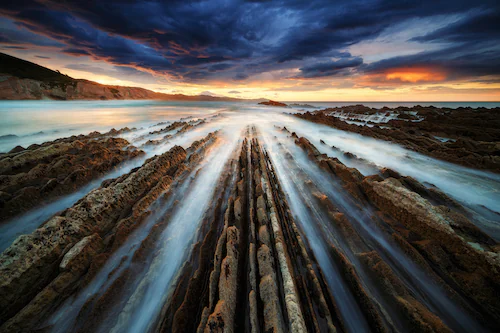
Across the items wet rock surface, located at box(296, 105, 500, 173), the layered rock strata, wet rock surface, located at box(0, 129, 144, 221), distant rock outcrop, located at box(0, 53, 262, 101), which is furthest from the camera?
distant rock outcrop, located at box(0, 53, 262, 101)

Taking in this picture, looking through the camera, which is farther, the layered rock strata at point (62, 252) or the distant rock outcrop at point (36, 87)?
the distant rock outcrop at point (36, 87)

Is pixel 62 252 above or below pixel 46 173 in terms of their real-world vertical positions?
below

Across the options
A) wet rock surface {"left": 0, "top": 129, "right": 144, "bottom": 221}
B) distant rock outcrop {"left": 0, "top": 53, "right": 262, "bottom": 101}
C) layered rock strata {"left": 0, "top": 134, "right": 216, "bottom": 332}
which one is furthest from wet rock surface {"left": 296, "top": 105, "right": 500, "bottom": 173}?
distant rock outcrop {"left": 0, "top": 53, "right": 262, "bottom": 101}

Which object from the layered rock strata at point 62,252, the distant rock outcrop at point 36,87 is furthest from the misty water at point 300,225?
the distant rock outcrop at point 36,87

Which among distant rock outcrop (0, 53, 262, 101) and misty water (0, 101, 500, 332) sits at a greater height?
distant rock outcrop (0, 53, 262, 101)

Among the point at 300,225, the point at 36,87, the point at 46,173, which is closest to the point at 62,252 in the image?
the point at 46,173

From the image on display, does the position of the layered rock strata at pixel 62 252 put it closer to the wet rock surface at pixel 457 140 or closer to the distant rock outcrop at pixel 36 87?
the wet rock surface at pixel 457 140

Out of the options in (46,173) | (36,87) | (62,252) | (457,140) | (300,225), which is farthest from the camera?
(36,87)

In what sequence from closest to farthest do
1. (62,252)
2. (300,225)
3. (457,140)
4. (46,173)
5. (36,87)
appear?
(62,252)
(300,225)
(46,173)
(457,140)
(36,87)

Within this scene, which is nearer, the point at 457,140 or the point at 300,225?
the point at 300,225

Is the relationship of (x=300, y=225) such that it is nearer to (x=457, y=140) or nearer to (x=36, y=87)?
(x=457, y=140)

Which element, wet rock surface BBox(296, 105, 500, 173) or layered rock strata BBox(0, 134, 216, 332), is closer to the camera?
layered rock strata BBox(0, 134, 216, 332)

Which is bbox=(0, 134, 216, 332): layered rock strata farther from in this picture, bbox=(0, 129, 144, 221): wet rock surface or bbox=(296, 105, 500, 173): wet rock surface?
bbox=(296, 105, 500, 173): wet rock surface

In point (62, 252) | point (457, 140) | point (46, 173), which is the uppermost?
point (457, 140)
